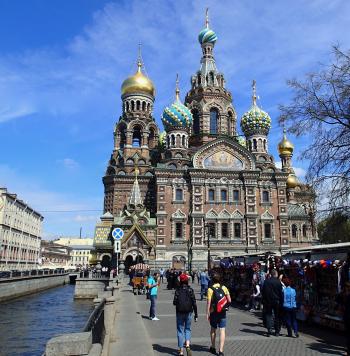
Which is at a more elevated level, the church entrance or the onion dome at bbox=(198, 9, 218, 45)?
the onion dome at bbox=(198, 9, 218, 45)

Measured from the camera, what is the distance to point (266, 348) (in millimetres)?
8758

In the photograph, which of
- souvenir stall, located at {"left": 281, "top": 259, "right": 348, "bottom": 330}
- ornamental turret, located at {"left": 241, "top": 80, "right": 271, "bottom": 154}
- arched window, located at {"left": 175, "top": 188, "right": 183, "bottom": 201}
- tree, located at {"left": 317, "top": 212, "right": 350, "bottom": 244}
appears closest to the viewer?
souvenir stall, located at {"left": 281, "top": 259, "right": 348, "bottom": 330}

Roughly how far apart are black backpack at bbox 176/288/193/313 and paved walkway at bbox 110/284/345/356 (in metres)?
0.97

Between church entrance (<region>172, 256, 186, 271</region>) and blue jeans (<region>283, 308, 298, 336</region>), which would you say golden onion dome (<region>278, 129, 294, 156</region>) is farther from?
blue jeans (<region>283, 308, 298, 336</region>)

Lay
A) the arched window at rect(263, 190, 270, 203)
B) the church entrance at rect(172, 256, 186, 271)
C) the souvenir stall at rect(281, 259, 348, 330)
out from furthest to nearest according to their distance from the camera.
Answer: the arched window at rect(263, 190, 270, 203)
the church entrance at rect(172, 256, 186, 271)
the souvenir stall at rect(281, 259, 348, 330)

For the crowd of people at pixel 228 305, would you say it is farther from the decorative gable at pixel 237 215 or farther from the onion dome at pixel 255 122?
the onion dome at pixel 255 122

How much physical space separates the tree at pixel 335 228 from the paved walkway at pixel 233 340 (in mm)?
4664

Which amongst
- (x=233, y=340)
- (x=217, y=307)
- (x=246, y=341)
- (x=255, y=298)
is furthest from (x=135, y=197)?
(x=217, y=307)

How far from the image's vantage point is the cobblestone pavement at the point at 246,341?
333 inches

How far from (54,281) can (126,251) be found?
14949mm

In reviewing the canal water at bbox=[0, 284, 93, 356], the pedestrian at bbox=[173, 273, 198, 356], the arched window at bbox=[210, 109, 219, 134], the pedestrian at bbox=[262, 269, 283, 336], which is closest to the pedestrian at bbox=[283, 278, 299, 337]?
the pedestrian at bbox=[262, 269, 283, 336]

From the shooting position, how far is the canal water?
16344 millimetres

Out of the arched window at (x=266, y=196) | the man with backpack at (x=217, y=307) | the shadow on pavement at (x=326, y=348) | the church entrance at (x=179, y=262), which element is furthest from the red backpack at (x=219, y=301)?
the arched window at (x=266, y=196)

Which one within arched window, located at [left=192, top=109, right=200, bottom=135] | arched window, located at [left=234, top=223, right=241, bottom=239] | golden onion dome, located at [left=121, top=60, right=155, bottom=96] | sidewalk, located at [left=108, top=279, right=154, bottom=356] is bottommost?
sidewalk, located at [left=108, top=279, right=154, bottom=356]
